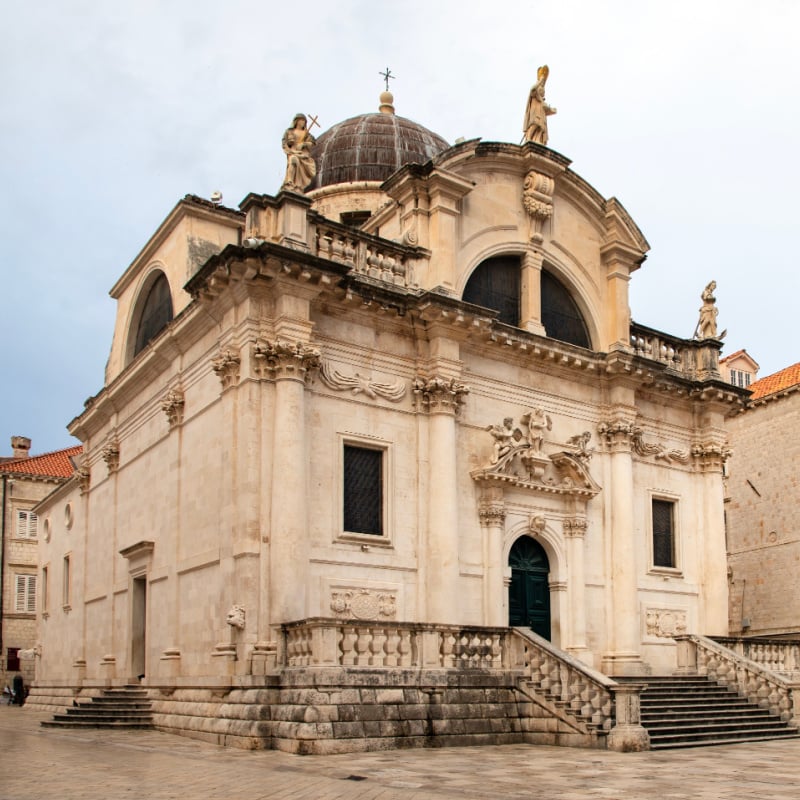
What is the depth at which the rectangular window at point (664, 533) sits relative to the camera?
24781mm

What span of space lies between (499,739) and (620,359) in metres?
10.1

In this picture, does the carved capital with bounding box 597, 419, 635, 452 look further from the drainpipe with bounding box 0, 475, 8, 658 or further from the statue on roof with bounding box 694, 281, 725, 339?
the drainpipe with bounding box 0, 475, 8, 658

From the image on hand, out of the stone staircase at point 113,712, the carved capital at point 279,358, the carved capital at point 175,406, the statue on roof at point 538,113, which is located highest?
the statue on roof at point 538,113

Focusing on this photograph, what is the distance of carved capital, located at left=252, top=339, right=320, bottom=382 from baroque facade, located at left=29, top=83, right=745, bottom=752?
6cm

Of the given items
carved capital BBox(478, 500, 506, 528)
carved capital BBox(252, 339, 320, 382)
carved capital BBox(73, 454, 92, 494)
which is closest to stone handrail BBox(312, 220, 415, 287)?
carved capital BBox(252, 339, 320, 382)

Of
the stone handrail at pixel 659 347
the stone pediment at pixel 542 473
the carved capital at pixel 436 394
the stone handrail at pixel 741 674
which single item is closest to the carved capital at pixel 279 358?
the carved capital at pixel 436 394

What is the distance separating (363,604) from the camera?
62.4 ft

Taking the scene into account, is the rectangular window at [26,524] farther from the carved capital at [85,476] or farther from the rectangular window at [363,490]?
the rectangular window at [363,490]

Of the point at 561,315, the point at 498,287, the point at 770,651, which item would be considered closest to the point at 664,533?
the point at 770,651

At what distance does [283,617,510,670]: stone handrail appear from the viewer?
16.0 m

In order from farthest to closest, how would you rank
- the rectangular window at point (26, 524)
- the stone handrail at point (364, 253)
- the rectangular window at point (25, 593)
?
the rectangular window at point (26, 524)
the rectangular window at point (25, 593)
the stone handrail at point (364, 253)

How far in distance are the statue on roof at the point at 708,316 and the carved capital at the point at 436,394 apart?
8953 millimetres

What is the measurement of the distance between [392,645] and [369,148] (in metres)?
18.5

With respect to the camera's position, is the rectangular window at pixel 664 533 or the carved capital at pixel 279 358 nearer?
the carved capital at pixel 279 358
